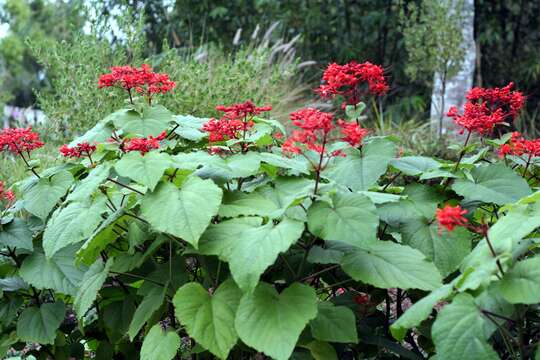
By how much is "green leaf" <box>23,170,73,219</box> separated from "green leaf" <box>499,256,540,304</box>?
141 cm

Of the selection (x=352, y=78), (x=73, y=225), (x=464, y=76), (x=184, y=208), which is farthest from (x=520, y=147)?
(x=464, y=76)

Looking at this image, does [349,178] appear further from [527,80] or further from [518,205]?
[527,80]

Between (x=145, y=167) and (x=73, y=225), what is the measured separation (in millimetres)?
292

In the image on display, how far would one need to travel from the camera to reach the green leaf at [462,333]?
1452mm

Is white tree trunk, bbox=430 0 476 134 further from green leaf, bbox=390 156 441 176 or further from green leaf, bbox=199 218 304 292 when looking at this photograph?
green leaf, bbox=199 218 304 292

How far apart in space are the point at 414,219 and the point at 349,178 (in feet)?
0.74

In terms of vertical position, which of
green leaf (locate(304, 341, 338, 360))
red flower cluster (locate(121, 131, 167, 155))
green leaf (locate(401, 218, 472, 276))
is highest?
red flower cluster (locate(121, 131, 167, 155))

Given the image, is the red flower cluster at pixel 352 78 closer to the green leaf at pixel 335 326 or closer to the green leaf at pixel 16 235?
the green leaf at pixel 335 326

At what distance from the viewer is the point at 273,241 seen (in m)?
1.60

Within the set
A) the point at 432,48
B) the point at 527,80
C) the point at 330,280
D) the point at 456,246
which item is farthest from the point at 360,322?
the point at 527,80

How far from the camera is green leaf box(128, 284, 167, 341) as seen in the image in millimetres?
2045

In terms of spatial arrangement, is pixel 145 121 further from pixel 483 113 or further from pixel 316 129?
pixel 483 113

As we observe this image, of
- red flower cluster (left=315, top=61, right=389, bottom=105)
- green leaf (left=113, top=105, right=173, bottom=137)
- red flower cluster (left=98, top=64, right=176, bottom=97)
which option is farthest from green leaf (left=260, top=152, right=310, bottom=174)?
red flower cluster (left=98, top=64, right=176, bottom=97)

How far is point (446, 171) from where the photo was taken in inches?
82.4
